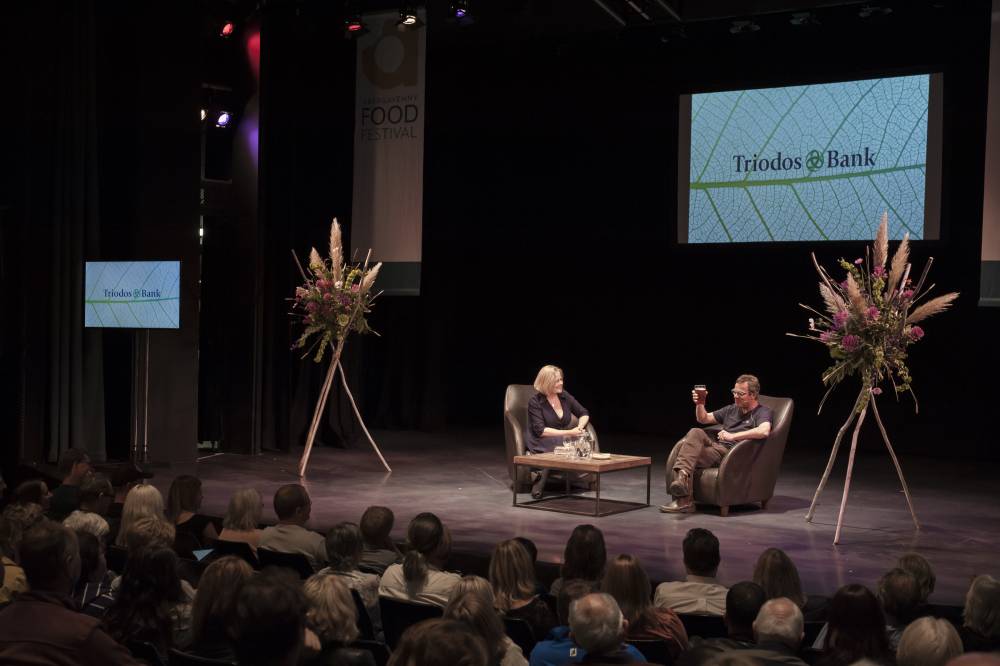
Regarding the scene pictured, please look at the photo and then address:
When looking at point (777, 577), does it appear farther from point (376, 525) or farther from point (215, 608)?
point (215, 608)

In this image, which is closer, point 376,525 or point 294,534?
point 376,525

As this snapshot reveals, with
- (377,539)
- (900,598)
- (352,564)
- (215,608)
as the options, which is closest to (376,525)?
(377,539)

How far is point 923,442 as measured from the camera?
33.8 ft

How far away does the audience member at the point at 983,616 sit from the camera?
3.24 meters

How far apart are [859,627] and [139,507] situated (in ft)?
9.11

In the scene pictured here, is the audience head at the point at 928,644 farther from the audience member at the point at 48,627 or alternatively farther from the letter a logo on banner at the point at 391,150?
Result: the letter a logo on banner at the point at 391,150

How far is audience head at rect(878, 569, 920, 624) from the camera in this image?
3.49 metres

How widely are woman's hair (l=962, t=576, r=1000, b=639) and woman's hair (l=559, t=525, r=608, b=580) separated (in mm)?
1185

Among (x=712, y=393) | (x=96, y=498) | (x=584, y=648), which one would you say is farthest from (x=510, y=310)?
(x=584, y=648)

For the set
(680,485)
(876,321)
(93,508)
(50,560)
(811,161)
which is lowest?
(680,485)

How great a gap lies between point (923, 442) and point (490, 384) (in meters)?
4.63

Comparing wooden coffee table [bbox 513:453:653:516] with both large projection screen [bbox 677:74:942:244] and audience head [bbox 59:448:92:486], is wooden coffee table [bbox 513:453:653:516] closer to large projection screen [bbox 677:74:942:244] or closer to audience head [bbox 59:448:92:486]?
audience head [bbox 59:448:92:486]

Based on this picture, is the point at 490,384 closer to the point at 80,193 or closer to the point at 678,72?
the point at 678,72

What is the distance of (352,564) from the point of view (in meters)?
3.98
